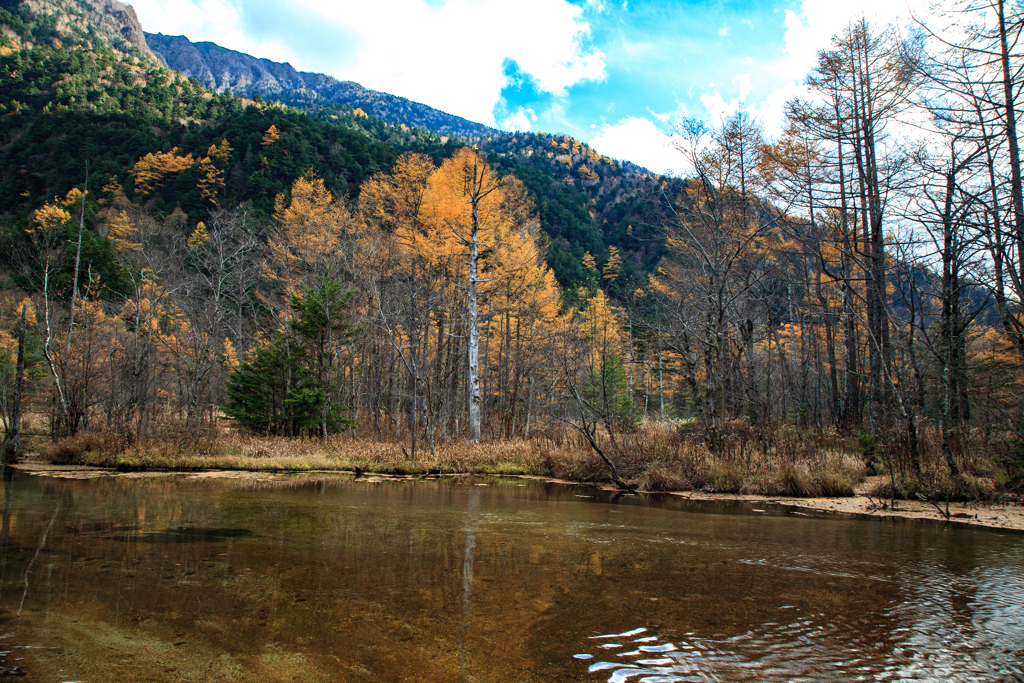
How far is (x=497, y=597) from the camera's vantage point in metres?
3.97

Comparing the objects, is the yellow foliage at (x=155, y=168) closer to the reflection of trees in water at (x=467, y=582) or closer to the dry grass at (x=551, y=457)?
the dry grass at (x=551, y=457)

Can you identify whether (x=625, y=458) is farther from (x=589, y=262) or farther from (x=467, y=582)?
(x=589, y=262)

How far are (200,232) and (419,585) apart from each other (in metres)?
37.2

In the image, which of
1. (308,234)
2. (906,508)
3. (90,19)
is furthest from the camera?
(90,19)

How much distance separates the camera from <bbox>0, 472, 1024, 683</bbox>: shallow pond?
286cm

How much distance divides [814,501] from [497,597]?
7.26 metres

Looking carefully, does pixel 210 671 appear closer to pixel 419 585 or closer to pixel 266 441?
pixel 419 585

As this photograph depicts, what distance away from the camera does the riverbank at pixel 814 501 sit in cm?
723

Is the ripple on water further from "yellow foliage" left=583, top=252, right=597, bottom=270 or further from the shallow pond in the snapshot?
"yellow foliage" left=583, top=252, right=597, bottom=270

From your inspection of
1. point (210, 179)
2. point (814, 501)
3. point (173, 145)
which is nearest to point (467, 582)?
point (814, 501)

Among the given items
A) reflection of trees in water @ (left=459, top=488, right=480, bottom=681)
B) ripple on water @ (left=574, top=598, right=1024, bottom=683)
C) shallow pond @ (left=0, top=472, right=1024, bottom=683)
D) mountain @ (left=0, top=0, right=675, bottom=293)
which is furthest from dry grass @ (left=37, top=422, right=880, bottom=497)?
mountain @ (left=0, top=0, right=675, bottom=293)

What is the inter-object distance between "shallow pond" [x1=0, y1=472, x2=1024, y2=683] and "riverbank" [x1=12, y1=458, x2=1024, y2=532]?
742 mm

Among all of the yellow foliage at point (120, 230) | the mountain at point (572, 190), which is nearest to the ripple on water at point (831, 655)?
the mountain at point (572, 190)

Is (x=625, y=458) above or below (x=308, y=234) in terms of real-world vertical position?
below
